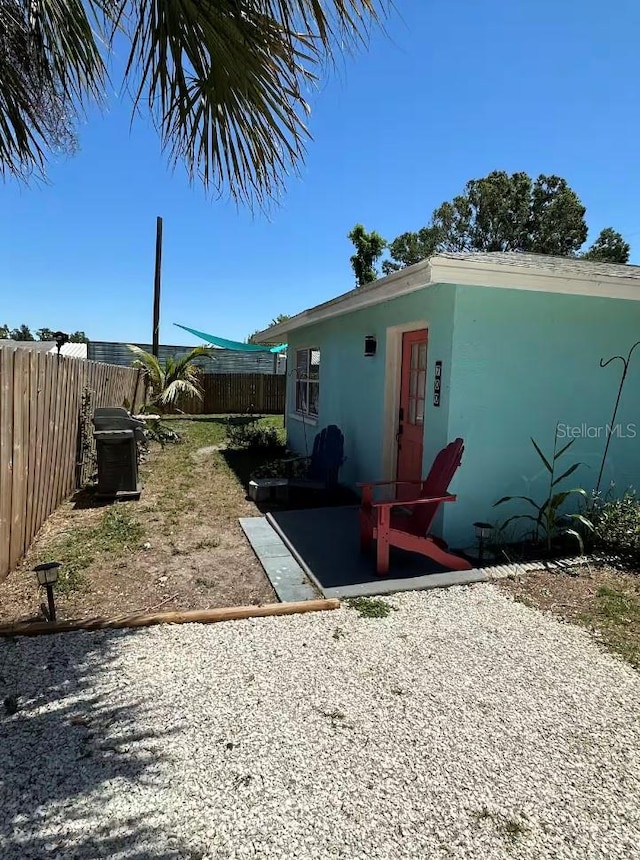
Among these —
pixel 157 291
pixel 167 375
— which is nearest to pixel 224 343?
pixel 157 291

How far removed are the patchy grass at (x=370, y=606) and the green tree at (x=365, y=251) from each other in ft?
69.0

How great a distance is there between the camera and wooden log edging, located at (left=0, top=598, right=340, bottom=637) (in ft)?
10.6

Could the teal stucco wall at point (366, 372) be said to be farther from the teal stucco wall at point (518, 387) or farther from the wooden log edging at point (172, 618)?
the wooden log edging at point (172, 618)

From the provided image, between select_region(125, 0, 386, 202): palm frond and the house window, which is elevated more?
select_region(125, 0, 386, 202): palm frond

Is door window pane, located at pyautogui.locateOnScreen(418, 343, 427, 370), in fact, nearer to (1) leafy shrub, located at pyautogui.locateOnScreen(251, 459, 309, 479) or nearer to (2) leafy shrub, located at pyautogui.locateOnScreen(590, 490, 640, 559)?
(2) leafy shrub, located at pyautogui.locateOnScreen(590, 490, 640, 559)

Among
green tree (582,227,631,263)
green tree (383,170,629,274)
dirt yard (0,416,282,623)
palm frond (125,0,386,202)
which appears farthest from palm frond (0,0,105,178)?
green tree (582,227,631,263)

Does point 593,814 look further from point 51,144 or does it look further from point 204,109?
point 51,144

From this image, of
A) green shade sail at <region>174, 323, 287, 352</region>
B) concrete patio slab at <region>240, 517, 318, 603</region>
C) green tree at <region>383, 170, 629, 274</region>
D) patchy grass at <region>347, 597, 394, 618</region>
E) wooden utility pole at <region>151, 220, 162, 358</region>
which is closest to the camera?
patchy grass at <region>347, 597, 394, 618</region>

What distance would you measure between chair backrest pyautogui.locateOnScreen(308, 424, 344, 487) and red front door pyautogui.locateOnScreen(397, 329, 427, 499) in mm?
1230

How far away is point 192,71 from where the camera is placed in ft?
8.21

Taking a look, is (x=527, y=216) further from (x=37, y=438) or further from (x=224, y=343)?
(x=37, y=438)

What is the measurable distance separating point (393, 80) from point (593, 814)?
6.73 m

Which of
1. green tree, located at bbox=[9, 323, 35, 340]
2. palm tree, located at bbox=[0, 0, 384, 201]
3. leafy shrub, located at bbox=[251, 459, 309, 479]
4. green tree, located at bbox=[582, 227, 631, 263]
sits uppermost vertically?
green tree, located at bbox=[582, 227, 631, 263]

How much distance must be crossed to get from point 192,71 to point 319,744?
3449 mm
